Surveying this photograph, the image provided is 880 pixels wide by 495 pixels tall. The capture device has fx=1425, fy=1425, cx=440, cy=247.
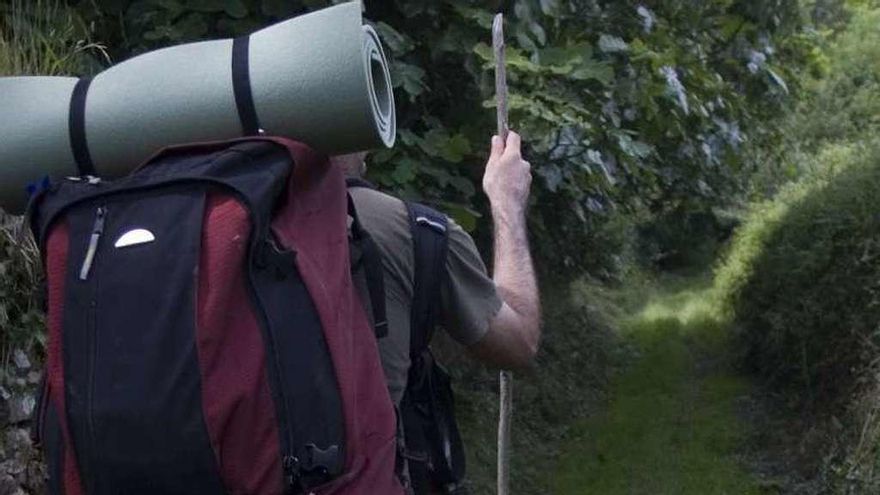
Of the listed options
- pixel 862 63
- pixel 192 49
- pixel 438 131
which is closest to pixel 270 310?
pixel 192 49

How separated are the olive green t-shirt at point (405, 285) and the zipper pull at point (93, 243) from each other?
494 millimetres

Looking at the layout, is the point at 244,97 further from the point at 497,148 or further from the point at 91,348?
the point at 497,148

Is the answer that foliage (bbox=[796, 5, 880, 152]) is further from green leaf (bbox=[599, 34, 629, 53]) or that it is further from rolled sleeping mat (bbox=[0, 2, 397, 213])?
rolled sleeping mat (bbox=[0, 2, 397, 213])

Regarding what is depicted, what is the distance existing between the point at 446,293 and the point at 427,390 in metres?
0.28

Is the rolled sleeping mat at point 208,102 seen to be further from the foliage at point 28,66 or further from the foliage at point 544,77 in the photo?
the foliage at point 544,77

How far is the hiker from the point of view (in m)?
2.56

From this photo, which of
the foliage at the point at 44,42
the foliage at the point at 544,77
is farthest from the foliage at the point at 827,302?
the foliage at the point at 44,42

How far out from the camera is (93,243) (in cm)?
222

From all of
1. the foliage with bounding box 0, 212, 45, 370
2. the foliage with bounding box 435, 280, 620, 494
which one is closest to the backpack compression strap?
the foliage with bounding box 0, 212, 45, 370

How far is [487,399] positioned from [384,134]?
8.17 metres

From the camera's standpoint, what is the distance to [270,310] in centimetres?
217

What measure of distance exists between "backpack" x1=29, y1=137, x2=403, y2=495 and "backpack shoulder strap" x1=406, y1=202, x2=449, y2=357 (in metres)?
0.33

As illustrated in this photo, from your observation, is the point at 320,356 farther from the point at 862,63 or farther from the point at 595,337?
the point at 862,63

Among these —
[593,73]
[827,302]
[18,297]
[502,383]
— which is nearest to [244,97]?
[502,383]
